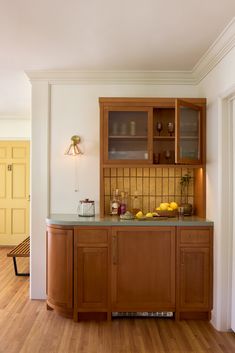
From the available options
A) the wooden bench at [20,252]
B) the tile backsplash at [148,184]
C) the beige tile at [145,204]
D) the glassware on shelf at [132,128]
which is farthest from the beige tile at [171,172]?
the wooden bench at [20,252]

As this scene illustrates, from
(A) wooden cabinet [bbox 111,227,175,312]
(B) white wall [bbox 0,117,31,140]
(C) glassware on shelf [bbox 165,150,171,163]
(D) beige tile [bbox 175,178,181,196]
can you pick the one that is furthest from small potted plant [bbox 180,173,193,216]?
(B) white wall [bbox 0,117,31,140]

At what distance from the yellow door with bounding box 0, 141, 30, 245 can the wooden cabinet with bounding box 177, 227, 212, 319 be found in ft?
12.9

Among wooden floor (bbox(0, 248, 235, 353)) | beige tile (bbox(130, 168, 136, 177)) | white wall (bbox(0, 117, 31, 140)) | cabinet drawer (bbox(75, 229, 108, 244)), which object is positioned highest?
white wall (bbox(0, 117, 31, 140))

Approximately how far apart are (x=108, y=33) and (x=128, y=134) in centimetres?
107

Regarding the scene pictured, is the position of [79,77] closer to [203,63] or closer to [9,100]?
[203,63]

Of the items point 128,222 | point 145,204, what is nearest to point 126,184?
point 145,204

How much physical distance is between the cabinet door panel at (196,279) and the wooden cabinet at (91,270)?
0.74m

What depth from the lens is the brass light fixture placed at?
11.4 ft

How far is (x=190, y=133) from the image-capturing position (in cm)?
323

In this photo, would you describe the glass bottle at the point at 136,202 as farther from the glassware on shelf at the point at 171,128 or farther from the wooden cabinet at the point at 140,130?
the glassware on shelf at the point at 171,128

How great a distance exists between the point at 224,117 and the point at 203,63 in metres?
0.67

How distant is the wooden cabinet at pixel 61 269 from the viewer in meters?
3.00

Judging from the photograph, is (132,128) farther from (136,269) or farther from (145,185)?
(136,269)

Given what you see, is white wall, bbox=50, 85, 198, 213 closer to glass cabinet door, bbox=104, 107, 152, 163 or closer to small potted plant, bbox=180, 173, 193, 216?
glass cabinet door, bbox=104, 107, 152, 163
